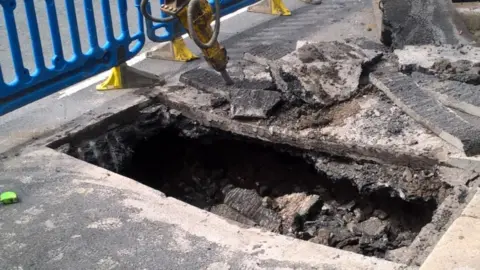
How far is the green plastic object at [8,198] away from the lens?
11.4 feet

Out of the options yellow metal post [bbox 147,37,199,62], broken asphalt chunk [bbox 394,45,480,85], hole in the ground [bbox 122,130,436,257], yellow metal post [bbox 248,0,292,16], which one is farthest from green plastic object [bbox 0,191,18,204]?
yellow metal post [bbox 248,0,292,16]

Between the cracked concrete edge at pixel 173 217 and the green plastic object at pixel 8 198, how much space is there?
71 millimetres

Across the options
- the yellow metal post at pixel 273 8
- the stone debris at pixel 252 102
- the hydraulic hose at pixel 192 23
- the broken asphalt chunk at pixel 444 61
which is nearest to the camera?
the hydraulic hose at pixel 192 23

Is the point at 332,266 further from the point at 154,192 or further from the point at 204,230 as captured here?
the point at 154,192

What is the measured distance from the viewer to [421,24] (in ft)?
18.7

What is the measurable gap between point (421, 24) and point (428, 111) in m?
1.88

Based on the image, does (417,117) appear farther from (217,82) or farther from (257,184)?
(217,82)

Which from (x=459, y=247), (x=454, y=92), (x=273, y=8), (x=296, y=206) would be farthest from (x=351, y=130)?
(x=273, y=8)

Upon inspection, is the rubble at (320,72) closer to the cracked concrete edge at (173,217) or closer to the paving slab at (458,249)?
the cracked concrete edge at (173,217)

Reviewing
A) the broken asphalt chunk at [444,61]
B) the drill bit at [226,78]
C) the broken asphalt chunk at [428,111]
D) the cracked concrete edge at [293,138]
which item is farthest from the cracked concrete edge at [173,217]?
the broken asphalt chunk at [444,61]

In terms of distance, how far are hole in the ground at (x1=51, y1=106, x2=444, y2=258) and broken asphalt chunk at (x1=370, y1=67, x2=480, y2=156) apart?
395mm

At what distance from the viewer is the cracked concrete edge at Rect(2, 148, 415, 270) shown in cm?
290

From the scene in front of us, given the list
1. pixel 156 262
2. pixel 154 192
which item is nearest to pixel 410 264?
pixel 156 262

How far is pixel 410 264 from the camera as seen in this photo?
288 cm
